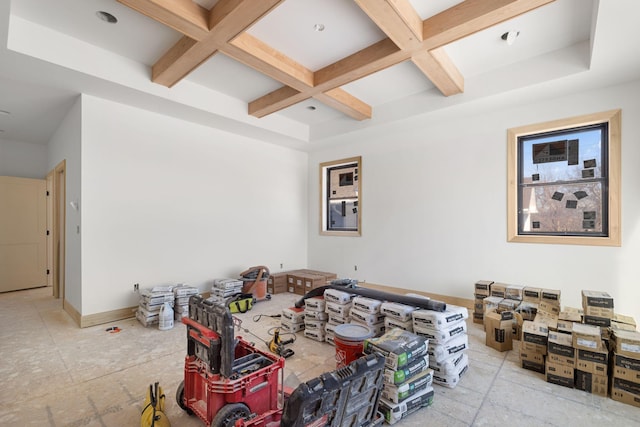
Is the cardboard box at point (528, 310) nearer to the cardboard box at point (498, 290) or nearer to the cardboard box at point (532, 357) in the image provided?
the cardboard box at point (498, 290)

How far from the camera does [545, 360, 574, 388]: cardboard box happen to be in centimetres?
250

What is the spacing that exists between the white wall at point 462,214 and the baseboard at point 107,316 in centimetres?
378

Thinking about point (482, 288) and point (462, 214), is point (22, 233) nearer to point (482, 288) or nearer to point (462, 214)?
point (462, 214)

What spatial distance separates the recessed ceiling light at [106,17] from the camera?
2.81 metres

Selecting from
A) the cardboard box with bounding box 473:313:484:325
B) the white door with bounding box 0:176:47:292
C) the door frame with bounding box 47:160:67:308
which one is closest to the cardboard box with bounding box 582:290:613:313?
the cardboard box with bounding box 473:313:484:325

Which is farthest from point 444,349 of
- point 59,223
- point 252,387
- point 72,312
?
point 59,223

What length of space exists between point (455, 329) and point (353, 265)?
11.3 feet

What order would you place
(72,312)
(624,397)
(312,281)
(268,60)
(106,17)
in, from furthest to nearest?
(312,281) → (72,312) → (268,60) → (106,17) → (624,397)

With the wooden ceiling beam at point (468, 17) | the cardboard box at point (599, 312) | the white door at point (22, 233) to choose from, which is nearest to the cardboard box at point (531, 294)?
the cardboard box at point (599, 312)

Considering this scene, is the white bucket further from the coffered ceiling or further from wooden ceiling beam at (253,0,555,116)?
wooden ceiling beam at (253,0,555,116)

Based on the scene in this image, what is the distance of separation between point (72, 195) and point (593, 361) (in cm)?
628

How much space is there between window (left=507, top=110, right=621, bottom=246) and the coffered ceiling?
89 centimetres

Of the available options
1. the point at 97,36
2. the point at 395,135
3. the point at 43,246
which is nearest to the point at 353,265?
the point at 395,135

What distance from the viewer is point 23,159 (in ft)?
19.9
